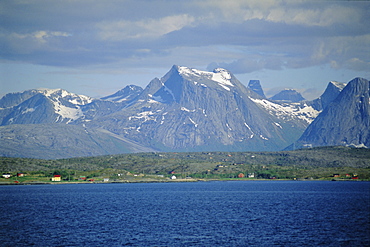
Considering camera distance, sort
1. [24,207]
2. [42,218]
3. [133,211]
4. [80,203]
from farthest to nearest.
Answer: [80,203], [24,207], [133,211], [42,218]

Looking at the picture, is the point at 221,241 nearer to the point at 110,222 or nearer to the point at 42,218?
the point at 110,222

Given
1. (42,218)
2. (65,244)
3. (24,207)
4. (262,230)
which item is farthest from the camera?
(24,207)

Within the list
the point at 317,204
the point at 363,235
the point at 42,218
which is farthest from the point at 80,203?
the point at 363,235

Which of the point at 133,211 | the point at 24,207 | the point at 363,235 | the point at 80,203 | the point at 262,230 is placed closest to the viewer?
the point at 363,235

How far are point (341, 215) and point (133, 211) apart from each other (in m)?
49.8

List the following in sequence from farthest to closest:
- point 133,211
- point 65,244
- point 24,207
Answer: point 24,207 < point 133,211 < point 65,244

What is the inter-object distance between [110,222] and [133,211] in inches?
959

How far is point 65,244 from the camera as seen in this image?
80.9 meters

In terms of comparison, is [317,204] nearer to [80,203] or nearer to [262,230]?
[262,230]

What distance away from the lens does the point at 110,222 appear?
10731 centimetres

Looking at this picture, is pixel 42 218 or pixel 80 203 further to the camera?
pixel 80 203

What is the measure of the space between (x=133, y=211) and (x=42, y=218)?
24.9 m

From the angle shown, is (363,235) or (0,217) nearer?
(363,235)

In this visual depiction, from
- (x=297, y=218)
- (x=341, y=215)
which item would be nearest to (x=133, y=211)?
→ (x=297, y=218)
